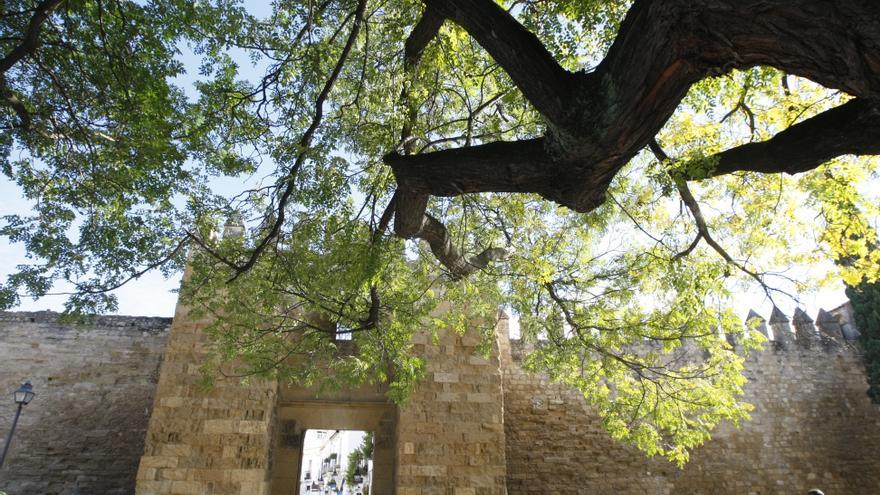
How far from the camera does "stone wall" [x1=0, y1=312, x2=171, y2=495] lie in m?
9.26

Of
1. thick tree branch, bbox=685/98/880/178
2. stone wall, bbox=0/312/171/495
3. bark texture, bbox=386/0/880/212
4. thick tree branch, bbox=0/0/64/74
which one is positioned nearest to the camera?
bark texture, bbox=386/0/880/212

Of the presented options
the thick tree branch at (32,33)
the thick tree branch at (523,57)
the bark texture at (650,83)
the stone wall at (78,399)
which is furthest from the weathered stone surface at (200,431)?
the thick tree branch at (523,57)

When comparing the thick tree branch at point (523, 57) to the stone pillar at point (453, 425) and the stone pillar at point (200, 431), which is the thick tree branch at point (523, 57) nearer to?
the stone pillar at point (453, 425)

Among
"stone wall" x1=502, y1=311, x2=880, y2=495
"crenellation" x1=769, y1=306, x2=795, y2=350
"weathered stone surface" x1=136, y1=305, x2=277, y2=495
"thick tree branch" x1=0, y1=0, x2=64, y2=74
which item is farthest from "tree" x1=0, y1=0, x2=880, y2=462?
"crenellation" x1=769, y1=306, x2=795, y2=350

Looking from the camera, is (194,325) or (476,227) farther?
(194,325)

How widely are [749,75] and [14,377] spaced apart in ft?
40.0

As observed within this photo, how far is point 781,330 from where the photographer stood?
11.9 m

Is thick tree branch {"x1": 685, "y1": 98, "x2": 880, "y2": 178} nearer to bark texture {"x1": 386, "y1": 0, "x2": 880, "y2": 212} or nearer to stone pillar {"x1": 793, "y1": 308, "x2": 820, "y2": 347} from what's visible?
bark texture {"x1": 386, "y1": 0, "x2": 880, "y2": 212}

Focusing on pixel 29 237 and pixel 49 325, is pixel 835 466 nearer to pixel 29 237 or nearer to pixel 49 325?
pixel 29 237

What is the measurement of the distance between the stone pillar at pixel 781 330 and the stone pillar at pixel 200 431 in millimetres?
10753

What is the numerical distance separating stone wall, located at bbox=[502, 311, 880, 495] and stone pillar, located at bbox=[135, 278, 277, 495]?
4.72 metres

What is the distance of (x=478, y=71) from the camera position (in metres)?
5.50

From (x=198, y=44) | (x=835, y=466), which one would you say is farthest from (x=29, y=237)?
(x=835, y=466)

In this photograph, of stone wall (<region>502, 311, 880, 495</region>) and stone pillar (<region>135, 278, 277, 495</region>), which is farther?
stone wall (<region>502, 311, 880, 495</region>)
